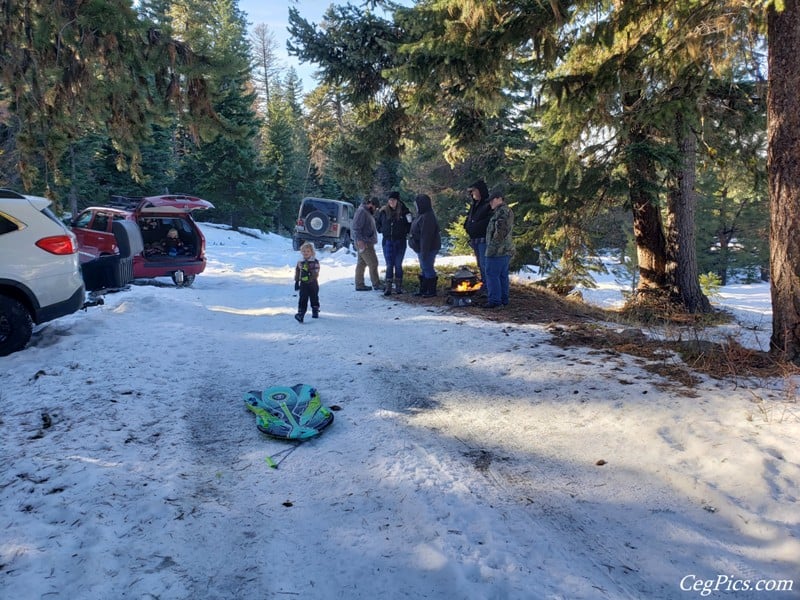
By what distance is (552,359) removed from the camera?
5.78 metres

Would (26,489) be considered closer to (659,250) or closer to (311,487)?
(311,487)

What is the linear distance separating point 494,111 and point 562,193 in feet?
6.96

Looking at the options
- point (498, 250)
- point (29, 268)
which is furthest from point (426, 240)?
point (29, 268)

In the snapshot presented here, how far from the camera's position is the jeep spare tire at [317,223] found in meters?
23.7

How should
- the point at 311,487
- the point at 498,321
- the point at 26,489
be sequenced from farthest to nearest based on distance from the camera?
the point at 498,321 < the point at 311,487 < the point at 26,489

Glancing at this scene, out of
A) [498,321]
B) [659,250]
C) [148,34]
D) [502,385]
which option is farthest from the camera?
[659,250]

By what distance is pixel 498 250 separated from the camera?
8320 mm

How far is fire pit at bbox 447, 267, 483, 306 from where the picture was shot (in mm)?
9133

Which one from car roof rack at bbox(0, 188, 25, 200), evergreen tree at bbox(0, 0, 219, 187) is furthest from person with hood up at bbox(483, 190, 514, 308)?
car roof rack at bbox(0, 188, 25, 200)

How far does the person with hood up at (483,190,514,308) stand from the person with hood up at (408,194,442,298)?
1.44 m

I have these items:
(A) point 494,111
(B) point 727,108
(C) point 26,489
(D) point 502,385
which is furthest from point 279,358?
(B) point 727,108

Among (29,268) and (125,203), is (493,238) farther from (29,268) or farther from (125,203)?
(125,203)

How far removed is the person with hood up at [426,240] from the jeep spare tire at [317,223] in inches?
558

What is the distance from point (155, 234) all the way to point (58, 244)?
826 cm
